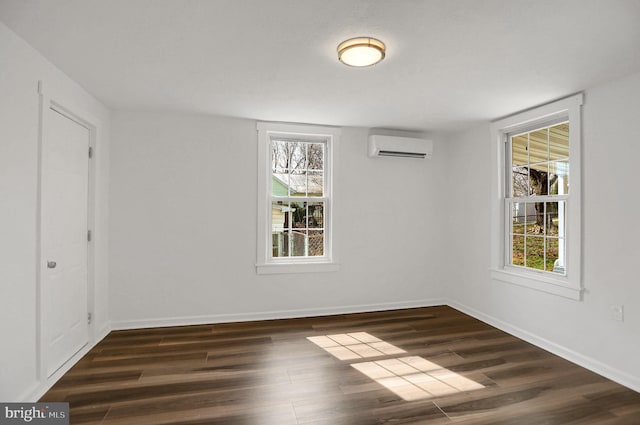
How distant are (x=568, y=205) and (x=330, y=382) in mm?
2692

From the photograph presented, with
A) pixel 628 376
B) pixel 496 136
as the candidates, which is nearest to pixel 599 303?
pixel 628 376

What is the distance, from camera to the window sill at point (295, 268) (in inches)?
162

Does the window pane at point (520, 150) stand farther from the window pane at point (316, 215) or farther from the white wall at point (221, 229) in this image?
the window pane at point (316, 215)

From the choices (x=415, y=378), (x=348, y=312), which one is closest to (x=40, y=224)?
(x=415, y=378)

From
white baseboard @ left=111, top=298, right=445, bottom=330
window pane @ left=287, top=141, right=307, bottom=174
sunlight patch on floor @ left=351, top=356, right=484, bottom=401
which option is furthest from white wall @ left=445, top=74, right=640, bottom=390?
Answer: window pane @ left=287, top=141, right=307, bottom=174

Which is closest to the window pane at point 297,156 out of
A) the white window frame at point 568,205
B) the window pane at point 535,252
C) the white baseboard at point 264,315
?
the white baseboard at point 264,315

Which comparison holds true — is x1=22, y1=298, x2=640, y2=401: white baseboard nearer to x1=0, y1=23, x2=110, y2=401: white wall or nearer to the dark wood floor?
the dark wood floor

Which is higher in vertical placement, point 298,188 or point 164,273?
point 298,188

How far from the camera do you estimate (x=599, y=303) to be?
2846mm

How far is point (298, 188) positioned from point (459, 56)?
8.15ft

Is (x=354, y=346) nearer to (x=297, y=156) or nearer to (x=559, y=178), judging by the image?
(x=297, y=156)

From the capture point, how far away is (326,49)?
229 centimetres

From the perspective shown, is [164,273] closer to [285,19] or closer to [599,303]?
[285,19]

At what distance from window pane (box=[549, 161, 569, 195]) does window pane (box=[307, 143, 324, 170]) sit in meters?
2.57
